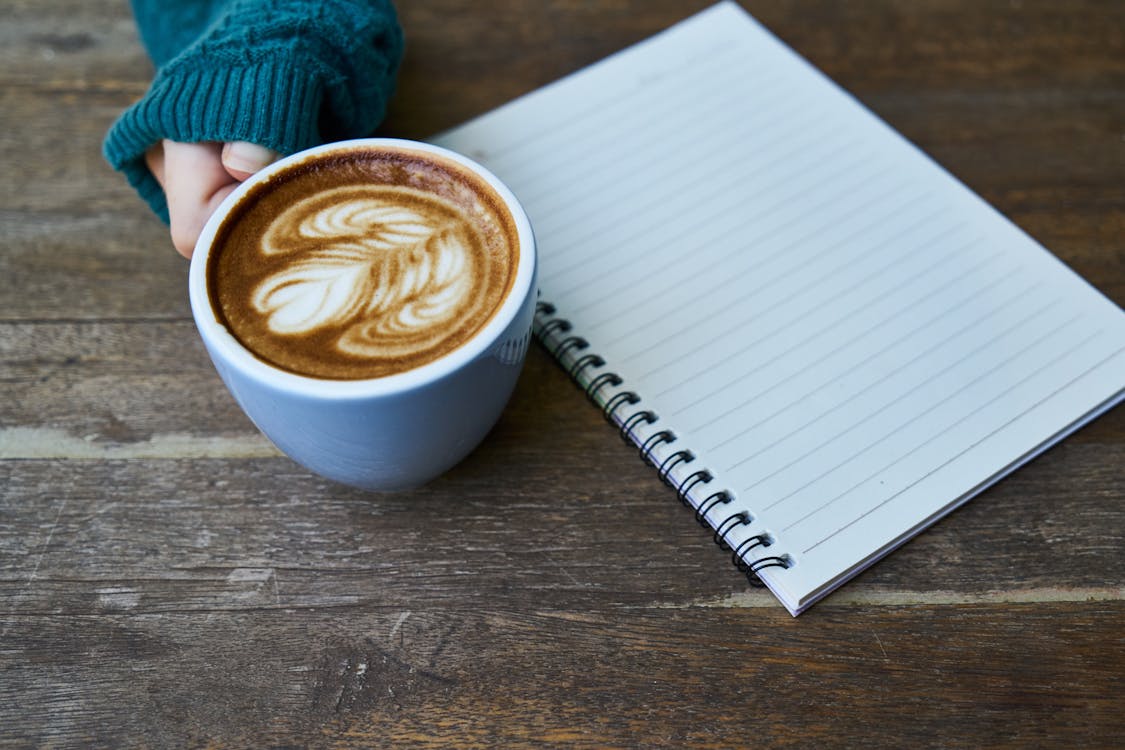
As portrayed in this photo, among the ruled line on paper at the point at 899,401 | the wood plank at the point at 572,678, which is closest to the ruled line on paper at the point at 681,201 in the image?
the ruled line on paper at the point at 899,401

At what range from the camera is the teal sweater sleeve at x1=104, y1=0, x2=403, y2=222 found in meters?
0.77

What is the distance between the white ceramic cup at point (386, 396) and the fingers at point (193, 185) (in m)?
0.13

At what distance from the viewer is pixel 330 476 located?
0.69m

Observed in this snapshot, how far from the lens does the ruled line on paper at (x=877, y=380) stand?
74 centimetres

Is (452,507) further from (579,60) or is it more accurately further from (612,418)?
(579,60)

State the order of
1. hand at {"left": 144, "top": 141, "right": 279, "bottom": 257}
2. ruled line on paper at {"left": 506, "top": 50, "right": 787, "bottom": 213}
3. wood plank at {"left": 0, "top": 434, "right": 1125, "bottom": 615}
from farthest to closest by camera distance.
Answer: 1. ruled line on paper at {"left": 506, "top": 50, "right": 787, "bottom": 213}
2. hand at {"left": 144, "top": 141, "right": 279, "bottom": 257}
3. wood plank at {"left": 0, "top": 434, "right": 1125, "bottom": 615}

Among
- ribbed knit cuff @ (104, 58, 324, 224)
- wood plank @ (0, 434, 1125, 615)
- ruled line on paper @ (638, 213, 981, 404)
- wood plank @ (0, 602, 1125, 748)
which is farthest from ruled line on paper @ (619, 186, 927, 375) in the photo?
ribbed knit cuff @ (104, 58, 324, 224)

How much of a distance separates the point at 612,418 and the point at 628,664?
19 cm

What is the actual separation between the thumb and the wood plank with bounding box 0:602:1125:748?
340 mm

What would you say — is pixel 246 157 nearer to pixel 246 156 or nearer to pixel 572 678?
pixel 246 156

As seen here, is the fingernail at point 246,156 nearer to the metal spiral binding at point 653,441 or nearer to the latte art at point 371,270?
the latte art at point 371,270

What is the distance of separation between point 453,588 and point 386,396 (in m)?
0.18

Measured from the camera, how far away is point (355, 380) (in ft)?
1.96

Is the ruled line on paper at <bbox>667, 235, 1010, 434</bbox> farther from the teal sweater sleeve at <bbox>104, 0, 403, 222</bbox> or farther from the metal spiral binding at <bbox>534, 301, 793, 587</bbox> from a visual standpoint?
the teal sweater sleeve at <bbox>104, 0, 403, 222</bbox>
